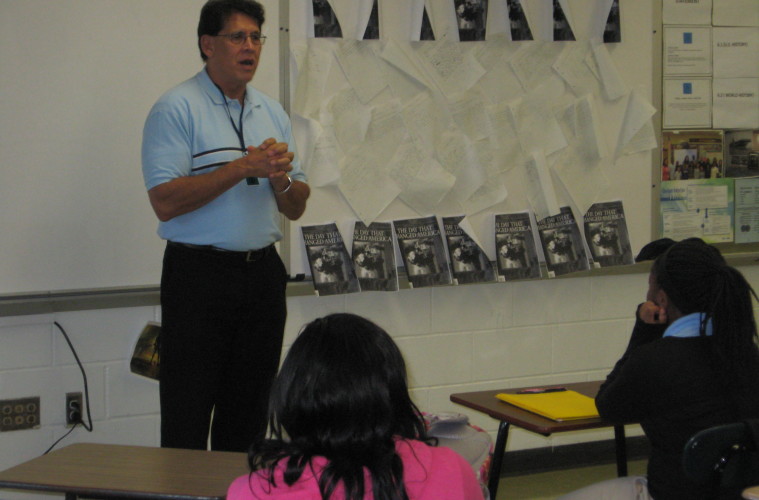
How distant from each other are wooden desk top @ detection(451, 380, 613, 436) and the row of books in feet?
2.85

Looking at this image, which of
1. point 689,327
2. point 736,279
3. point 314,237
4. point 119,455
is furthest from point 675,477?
point 314,237

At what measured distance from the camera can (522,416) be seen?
2461 millimetres

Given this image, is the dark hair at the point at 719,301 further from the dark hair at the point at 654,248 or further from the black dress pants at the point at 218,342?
the black dress pants at the point at 218,342

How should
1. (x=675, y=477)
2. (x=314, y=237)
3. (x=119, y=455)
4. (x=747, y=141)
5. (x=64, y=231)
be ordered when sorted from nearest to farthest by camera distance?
(x=119, y=455) → (x=675, y=477) → (x=64, y=231) → (x=314, y=237) → (x=747, y=141)

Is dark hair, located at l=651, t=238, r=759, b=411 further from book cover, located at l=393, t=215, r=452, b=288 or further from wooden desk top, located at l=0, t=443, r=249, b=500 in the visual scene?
book cover, located at l=393, t=215, r=452, b=288

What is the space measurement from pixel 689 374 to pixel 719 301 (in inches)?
7.7

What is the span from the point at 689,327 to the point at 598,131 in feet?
5.53

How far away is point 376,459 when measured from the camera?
4.54 ft

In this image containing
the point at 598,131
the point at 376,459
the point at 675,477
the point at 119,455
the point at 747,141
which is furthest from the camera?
the point at 747,141

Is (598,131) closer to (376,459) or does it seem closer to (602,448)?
(602,448)

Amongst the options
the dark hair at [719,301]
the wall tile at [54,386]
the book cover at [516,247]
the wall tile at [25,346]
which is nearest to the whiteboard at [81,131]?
the wall tile at [25,346]

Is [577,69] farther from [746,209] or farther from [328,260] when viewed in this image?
[328,260]

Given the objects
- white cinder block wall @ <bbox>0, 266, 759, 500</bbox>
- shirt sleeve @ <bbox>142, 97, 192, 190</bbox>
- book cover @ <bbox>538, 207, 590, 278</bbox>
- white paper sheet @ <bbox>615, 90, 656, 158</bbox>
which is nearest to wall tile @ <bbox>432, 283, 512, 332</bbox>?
white cinder block wall @ <bbox>0, 266, 759, 500</bbox>

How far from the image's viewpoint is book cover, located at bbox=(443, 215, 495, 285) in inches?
142
